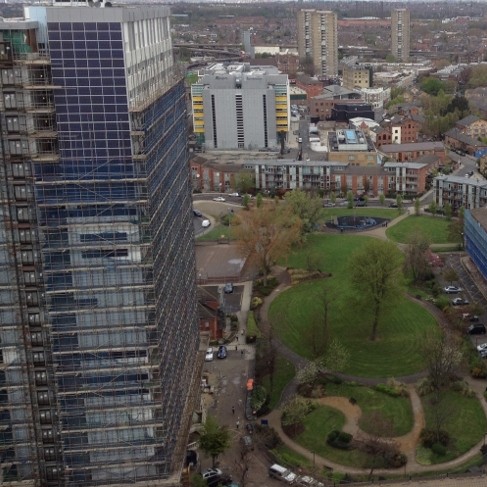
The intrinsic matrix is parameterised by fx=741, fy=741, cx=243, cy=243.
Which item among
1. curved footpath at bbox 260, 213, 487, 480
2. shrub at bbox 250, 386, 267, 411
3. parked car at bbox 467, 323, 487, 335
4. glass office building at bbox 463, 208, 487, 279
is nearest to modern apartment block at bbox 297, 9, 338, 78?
glass office building at bbox 463, 208, 487, 279

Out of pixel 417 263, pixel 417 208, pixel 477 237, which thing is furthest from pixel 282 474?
pixel 417 208

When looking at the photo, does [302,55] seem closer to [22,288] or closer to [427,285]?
[427,285]

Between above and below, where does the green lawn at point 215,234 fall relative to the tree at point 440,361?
below

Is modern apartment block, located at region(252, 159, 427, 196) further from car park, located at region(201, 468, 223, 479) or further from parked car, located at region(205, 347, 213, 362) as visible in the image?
car park, located at region(201, 468, 223, 479)

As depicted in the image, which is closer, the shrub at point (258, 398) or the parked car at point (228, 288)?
the shrub at point (258, 398)

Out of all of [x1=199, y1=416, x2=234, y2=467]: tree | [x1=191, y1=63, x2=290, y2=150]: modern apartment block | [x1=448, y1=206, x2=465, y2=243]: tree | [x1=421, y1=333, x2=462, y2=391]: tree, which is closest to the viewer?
[x1=199, y1=416, x2=234, y2=467]: tree

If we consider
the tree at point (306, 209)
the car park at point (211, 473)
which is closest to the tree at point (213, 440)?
the car park at point (211, 473)

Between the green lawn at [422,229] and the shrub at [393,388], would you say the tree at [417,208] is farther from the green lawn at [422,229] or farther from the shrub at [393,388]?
the shrub at [393,388]
